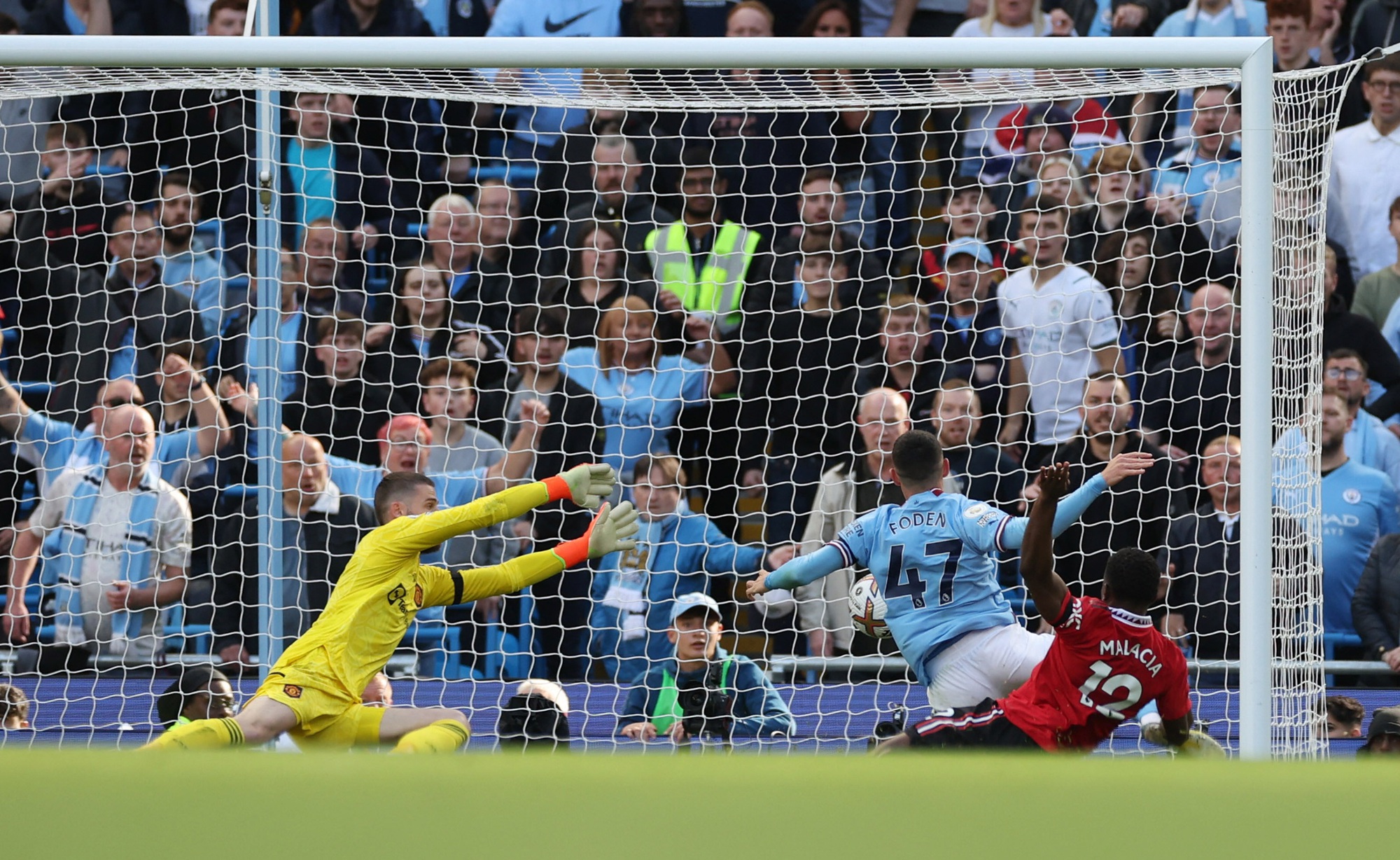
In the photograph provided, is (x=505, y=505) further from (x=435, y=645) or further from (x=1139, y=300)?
(x=1139, y=300)

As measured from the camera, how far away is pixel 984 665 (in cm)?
500

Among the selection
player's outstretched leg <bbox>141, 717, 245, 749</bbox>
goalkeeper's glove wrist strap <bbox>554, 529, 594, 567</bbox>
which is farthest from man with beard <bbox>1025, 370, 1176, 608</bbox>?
player's outstretched leg <bbox>141, 717, 245, 749</bbox>

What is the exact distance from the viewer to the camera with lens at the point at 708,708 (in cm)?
543

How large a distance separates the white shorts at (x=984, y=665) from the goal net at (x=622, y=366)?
21.0 inches

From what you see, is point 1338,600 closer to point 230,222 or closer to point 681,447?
point 681,447

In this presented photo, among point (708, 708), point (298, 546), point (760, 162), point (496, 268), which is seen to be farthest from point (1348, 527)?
point (298, 546)

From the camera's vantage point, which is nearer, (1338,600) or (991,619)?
(991,619)

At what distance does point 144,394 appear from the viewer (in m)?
6.97

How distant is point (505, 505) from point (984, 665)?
173cm

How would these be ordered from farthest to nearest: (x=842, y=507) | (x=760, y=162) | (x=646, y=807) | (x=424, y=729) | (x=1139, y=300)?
1. (x=760, y=162)
2. (x=1139, y=300)
3. (x=842, y=507)
4. (x=424, y=729)
5. (x=646, y=807)

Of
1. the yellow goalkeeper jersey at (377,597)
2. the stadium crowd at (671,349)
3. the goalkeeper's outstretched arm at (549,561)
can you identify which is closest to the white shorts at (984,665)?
the stadium crowd at (671,349)

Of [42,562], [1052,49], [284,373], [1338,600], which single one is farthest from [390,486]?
[1338,600]

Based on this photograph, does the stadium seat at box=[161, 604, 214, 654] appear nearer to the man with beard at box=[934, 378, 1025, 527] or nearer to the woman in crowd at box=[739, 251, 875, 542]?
the woman in crowd at box=[739, 251, 875, 542]

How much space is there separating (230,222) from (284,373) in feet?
4.25
